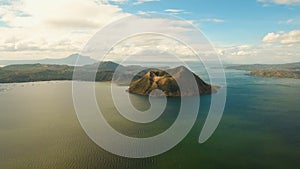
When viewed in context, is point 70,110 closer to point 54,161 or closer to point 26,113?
point 26,113

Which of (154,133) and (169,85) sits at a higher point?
(169,85)

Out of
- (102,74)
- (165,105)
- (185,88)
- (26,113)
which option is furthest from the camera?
(102,74)

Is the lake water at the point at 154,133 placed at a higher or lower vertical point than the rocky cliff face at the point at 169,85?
lower

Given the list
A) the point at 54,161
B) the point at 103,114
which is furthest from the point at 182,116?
the point at 54,161

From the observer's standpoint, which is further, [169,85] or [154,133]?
A: [169,85]

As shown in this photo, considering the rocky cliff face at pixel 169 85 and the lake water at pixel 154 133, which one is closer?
the lake water at pixel 154 133

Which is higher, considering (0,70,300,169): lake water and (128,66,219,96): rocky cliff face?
(128,66,219,96): rocky cliff face

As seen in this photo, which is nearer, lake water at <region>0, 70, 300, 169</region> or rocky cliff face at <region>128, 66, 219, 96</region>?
lake water at <region>0, 70, 300, 169</region>

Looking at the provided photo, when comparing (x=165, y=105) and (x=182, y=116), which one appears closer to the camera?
(x=182, y=116)
